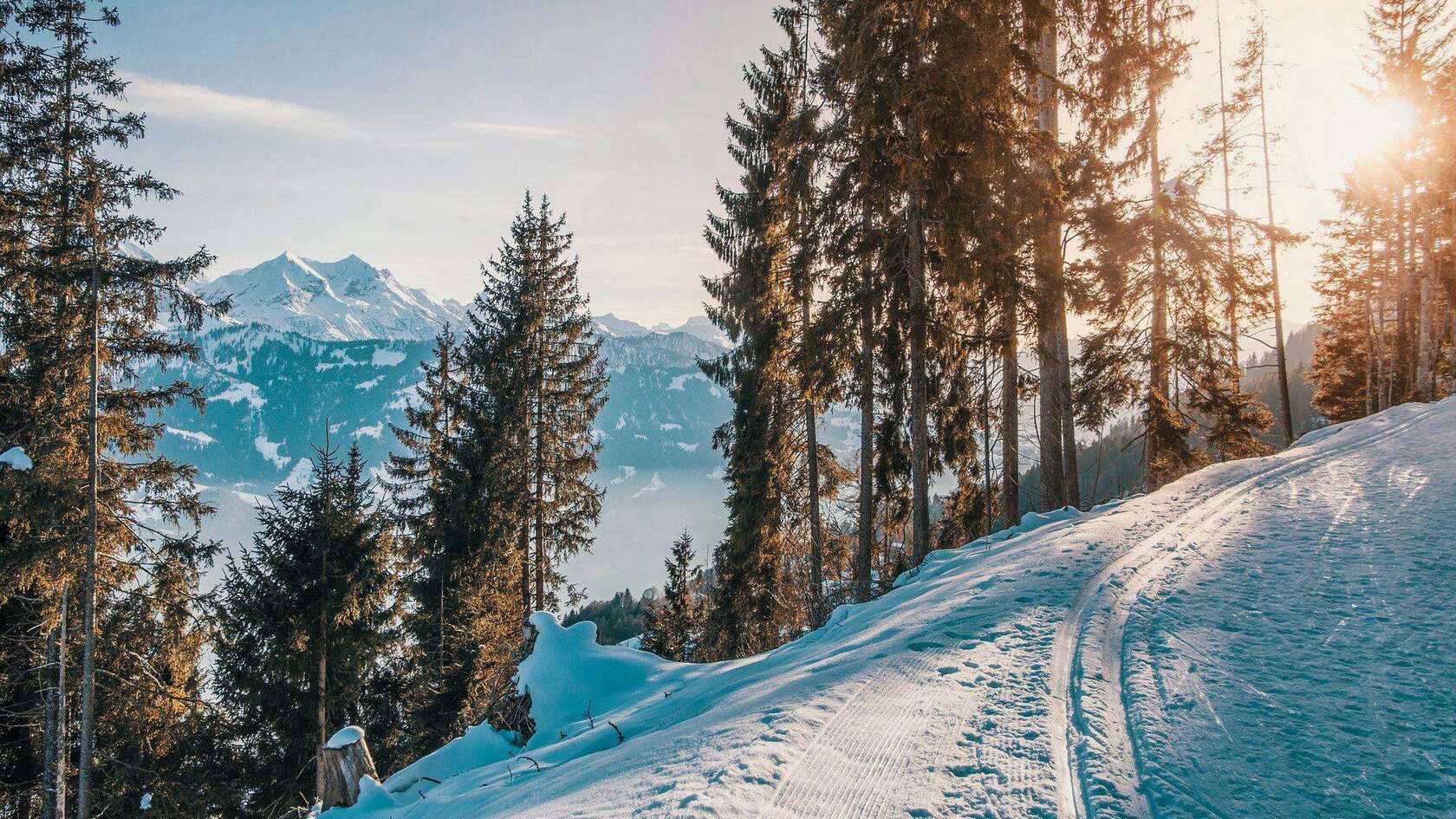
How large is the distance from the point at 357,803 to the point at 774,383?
12390 millimetres

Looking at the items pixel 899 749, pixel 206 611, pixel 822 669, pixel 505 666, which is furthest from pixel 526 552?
pixel 899 749

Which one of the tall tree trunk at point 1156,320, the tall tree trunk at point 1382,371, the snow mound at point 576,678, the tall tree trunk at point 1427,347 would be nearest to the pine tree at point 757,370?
the tall tree trunk at point 1156,320

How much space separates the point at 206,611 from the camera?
11.4 meters

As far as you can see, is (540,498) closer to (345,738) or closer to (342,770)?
(345,738)

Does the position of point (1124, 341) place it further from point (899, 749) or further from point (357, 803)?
point (357, 803)

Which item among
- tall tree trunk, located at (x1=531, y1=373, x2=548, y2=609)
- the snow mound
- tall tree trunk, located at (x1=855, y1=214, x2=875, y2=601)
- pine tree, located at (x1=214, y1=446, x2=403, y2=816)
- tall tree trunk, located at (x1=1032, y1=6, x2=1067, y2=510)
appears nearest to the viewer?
the snow mound

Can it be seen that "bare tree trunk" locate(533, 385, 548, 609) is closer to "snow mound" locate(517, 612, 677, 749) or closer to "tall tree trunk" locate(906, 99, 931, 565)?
"tall tree trunk" locate(906, 99, 931, 565)

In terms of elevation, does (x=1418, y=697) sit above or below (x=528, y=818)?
above

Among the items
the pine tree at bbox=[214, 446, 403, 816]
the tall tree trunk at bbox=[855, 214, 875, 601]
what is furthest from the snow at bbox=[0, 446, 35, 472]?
the tall tree trunk at bbox=[855, 214, 875, 601]

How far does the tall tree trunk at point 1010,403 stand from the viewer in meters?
9.58

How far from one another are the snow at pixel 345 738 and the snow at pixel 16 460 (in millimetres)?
9694

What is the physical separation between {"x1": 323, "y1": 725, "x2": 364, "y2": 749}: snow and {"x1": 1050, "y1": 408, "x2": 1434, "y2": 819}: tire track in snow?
460 centimetres

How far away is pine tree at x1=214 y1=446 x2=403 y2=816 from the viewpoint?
13.1 meters

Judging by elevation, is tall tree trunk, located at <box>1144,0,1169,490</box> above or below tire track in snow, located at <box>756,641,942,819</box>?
above
